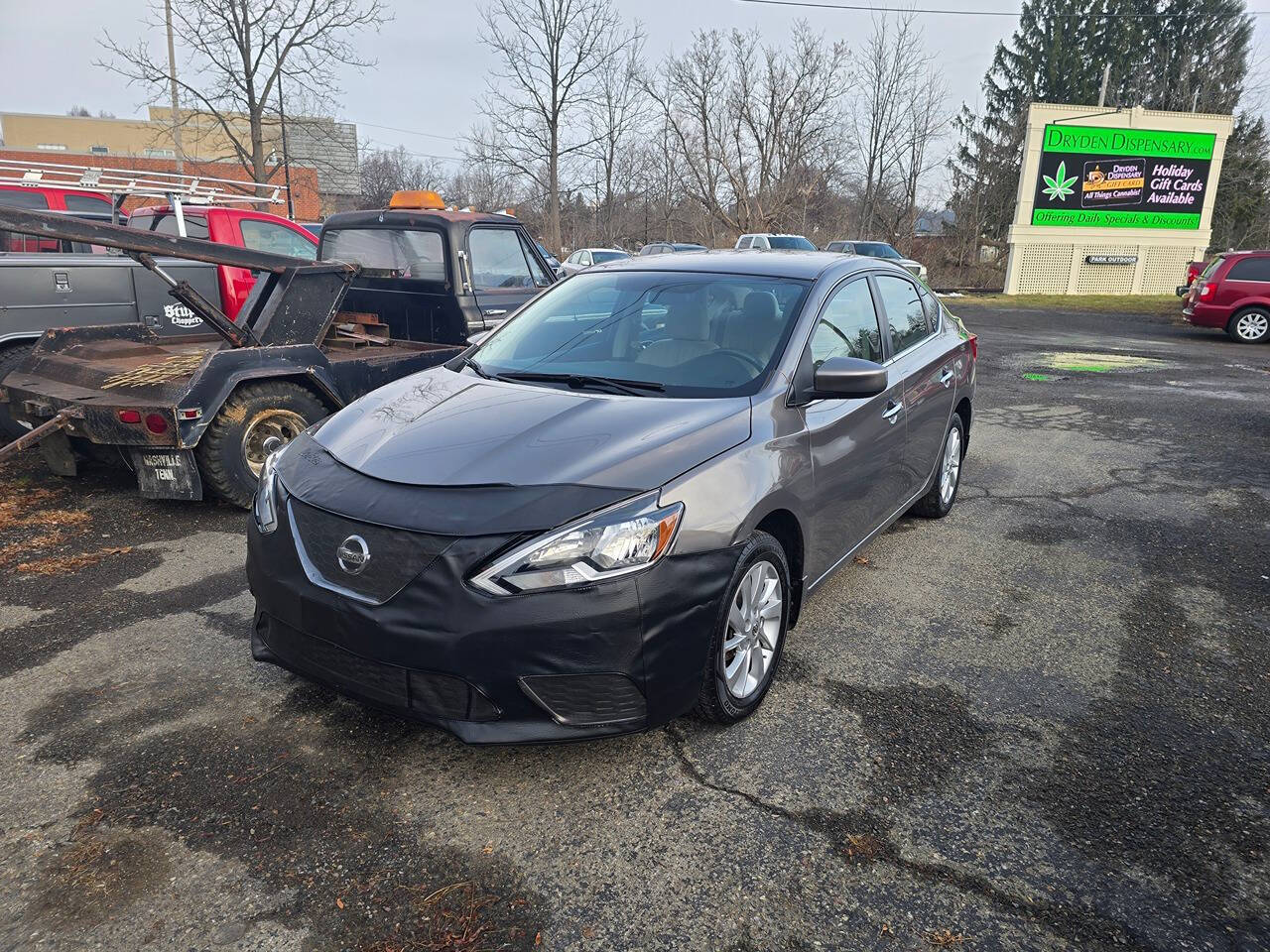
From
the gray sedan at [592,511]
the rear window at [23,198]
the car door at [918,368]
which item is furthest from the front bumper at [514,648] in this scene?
the rear window at [23,198]

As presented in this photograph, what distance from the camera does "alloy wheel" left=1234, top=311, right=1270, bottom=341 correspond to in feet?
54.6

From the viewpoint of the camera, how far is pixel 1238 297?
1666 cm

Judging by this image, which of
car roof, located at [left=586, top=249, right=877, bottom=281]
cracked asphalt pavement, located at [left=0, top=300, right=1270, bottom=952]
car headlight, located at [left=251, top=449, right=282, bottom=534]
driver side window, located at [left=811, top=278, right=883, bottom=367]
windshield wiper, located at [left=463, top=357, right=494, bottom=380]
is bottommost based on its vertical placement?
cracked asphalt pavement, located at [left=0, top=300, right=1270, bottom=952]

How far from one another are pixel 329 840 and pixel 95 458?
4.57m

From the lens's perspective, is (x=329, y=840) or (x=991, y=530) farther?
(x=991, y=530)

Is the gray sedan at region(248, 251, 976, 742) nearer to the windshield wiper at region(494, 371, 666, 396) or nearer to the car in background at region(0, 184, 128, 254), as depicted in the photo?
the windshield wiper at region(494, 371, 666, 396)

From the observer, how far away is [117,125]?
227 feet

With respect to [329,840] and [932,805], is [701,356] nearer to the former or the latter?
[932,805]

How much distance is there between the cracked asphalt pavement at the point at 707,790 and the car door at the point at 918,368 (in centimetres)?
69

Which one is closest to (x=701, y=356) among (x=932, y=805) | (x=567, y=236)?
(x=932, y=805)

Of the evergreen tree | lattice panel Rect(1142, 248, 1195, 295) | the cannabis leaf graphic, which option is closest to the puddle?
the cannabis leaf graphic

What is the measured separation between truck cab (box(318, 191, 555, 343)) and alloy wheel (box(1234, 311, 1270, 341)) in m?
15.8

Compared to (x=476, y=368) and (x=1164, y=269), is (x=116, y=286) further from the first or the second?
(x=1164, y=269)

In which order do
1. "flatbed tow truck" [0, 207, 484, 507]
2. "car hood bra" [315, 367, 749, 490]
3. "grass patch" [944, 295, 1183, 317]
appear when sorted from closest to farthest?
"car hood bra" [315, 367, 749, 490] → "flatbed tow truck" [0, 207, 484, 507] → "grass patch" [944, 295, 1183, 317]
